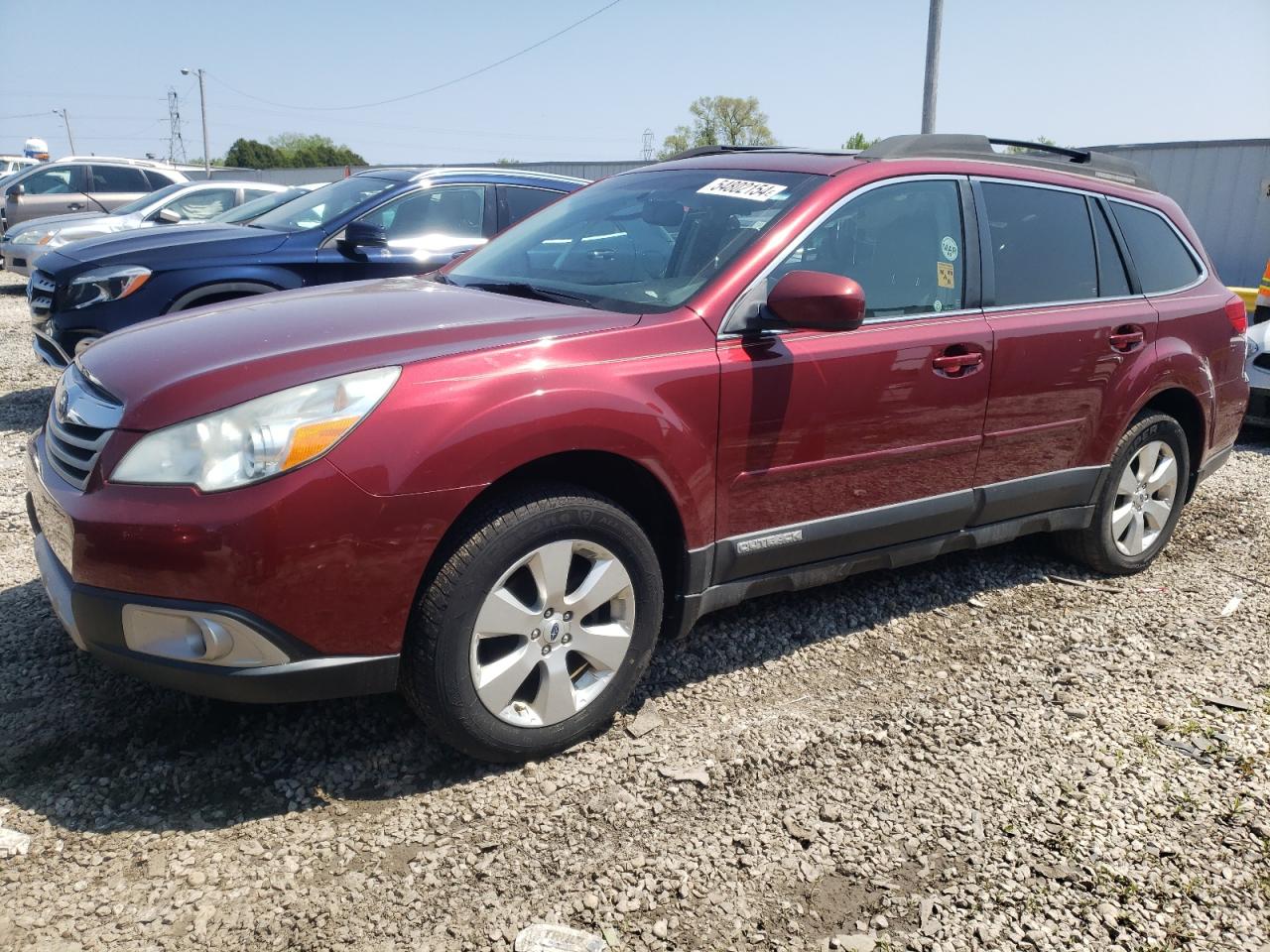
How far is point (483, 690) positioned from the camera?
276cm

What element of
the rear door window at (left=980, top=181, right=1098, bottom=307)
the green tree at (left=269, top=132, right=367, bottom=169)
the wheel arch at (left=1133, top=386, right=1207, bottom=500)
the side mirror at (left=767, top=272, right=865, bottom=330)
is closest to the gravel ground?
the wheel arch at (left=1133, top=386, right=1207, bottom=500)

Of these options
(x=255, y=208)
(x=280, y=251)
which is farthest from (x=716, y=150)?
(x=255, y=208)

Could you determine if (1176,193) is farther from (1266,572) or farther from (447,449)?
(447,449)

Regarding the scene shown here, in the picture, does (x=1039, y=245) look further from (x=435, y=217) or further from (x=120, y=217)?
(x=120, y=217)

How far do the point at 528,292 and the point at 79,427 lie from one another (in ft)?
4.63

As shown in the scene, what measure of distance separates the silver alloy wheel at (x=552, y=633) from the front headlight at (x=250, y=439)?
60 centimetres

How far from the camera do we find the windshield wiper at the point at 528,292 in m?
3.32

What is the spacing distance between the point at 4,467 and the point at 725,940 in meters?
5.03

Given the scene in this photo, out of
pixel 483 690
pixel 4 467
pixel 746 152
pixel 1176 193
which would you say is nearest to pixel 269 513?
pixel 483 690

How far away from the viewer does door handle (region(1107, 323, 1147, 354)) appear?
4.19 m

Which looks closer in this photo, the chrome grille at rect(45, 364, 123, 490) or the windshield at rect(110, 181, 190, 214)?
the chrome grille at rect(45, 364, 123, 490)

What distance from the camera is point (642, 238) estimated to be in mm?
3670

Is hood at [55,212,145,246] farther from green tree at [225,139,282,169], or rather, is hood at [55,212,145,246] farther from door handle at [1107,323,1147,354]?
green tree at [225,139,282,169]

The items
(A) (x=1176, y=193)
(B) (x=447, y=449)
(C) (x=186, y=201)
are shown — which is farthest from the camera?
(A) (x=1176, y=193)
